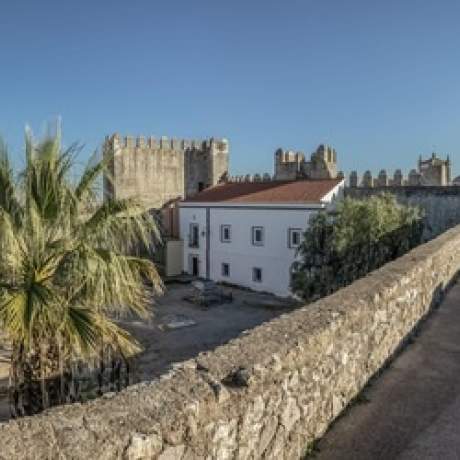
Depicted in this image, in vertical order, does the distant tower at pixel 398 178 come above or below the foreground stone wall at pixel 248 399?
above

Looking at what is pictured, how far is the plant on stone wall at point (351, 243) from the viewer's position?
56.1ft

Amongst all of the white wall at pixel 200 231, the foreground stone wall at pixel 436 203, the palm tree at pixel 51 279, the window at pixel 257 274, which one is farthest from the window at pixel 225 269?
the palm tree at pixel 51 279

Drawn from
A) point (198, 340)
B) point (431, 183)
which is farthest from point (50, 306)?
point (431, 183)

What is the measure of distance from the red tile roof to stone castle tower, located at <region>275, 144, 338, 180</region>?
6.61m

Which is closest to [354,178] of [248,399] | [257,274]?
[257,274]

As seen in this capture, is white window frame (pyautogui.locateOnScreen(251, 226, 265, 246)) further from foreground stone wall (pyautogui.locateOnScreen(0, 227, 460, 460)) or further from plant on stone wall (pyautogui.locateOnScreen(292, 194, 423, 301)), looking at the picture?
foreground stone wall (pyautogui.locateOnScreen(0, 227, 460, 460))

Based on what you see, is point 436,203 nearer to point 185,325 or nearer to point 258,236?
point 258,236

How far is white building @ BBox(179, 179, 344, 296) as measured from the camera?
2364cm

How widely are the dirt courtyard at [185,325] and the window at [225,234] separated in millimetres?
2778

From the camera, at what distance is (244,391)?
2.83 metres

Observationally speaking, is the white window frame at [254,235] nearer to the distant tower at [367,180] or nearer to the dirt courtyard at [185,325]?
the dirt courtyard at [185,325]

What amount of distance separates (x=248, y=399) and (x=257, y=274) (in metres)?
22.6

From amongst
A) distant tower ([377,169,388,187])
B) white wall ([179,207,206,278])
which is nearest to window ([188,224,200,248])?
white wall ([179,207,206,278])

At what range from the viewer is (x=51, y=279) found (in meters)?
5.00
